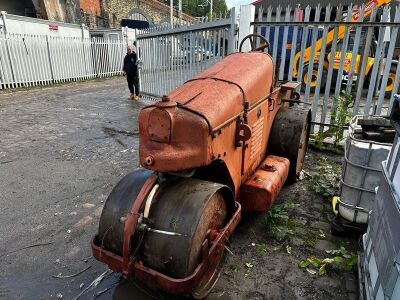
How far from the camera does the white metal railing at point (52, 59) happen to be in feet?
40.2

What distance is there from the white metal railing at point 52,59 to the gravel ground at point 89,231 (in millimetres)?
7213

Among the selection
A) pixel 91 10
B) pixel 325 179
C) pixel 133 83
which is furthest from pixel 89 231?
pixel 91 10

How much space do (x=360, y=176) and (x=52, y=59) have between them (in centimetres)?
1427

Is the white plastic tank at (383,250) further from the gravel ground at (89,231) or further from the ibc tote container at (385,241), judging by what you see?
the gravel ground at (89,231)

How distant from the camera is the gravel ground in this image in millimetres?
2596

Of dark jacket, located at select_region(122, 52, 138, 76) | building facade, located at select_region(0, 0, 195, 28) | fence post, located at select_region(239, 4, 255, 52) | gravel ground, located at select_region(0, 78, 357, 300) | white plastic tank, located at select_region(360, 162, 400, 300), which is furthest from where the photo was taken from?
building facade, located at select_region(0, 0, 195, 28)

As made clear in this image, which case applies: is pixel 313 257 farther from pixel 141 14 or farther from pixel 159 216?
pixel 141 14

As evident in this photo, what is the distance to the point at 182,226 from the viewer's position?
2.12 metres

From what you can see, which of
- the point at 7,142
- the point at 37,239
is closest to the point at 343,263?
the point at 37,239

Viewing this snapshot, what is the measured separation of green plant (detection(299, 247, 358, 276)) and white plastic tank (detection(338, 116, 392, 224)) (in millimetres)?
423

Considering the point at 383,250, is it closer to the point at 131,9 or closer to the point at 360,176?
the point at 360,176

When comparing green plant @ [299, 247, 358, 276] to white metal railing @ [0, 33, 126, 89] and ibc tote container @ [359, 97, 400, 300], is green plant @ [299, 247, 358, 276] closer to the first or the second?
ibc tote container @ [359, 97, 400, 300]

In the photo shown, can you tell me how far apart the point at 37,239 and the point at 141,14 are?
33.1 metres

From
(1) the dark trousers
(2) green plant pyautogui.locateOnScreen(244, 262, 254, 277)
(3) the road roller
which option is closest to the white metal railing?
(1) the dark trousers
